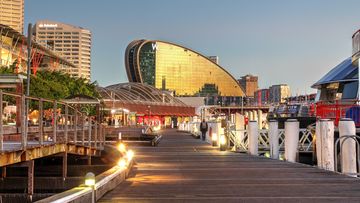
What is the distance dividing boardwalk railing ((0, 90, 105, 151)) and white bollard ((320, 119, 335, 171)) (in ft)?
29.7

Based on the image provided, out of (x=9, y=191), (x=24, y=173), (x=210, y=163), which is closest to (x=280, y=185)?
(x=210, y=163)

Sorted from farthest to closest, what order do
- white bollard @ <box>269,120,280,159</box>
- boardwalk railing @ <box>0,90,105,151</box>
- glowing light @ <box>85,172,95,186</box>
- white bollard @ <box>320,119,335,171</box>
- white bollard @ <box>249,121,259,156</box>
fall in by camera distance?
white bollard @ <box>249,121,259,156</box>
white bollard @ <box>269,120,280,159</box>
white bollard @ <box>320,119,335,171</box>
boardwalk railing @ <box>0,90,105,151</box>
glowing light @ <box>85,172,95,186</box>

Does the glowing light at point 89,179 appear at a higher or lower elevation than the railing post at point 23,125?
lower

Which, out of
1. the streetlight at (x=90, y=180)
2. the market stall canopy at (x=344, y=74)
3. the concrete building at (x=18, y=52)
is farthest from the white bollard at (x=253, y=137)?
the concrete building at (x=18, y=52)

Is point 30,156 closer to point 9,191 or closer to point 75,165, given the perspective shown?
point 9,191

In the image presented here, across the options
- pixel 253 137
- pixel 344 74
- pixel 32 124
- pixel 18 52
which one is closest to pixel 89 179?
pixel 32 124

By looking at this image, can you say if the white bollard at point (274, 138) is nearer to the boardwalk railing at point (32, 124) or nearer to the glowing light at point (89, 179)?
the boardwalk railing at point (32, 124)

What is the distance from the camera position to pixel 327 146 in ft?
67.8

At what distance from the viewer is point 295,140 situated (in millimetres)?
25438

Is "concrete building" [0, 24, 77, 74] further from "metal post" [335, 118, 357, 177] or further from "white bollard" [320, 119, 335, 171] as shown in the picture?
"metal post" [335, 118, 357, 177]

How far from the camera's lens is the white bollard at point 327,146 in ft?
67.5

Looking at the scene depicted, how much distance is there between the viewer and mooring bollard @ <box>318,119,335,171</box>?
67.5ft

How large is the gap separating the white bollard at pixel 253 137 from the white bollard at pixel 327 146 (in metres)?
9.10

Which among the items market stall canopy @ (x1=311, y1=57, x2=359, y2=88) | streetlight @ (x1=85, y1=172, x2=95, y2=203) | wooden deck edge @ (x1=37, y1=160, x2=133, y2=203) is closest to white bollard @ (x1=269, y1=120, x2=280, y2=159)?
wooden deck edge @ (x1=37, y1=160, x2=133, y2=203)
